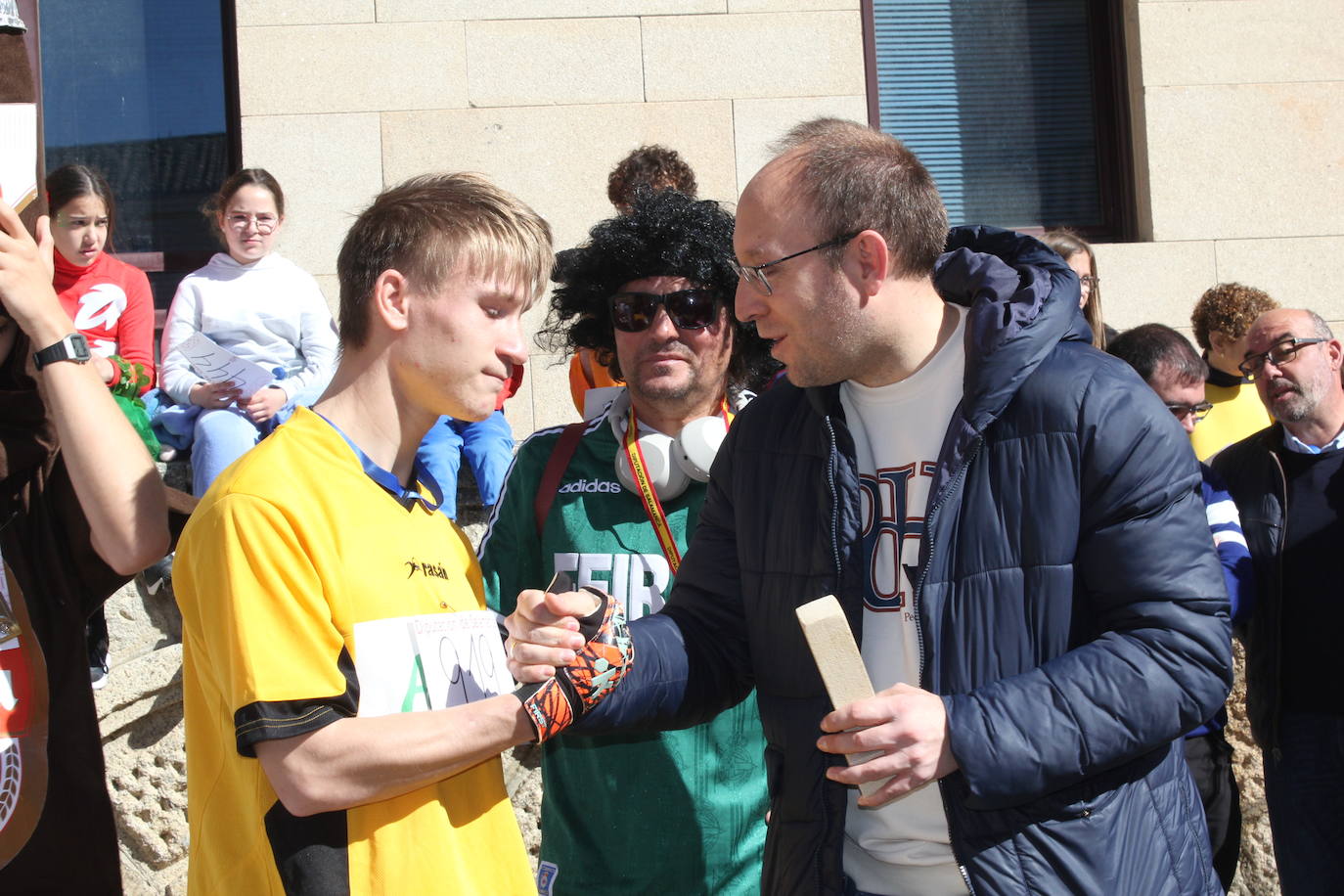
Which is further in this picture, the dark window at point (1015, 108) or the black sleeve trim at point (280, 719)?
the dark window at point (1015, 108)

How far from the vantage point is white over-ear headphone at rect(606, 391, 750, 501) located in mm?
3219

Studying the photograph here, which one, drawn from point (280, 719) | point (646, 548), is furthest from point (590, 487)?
point (280, 719)

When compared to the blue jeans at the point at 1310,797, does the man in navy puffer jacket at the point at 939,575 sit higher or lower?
higher

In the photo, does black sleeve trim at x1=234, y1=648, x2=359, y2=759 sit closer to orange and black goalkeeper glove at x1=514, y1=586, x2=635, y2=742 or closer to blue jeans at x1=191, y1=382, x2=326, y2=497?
orange and black goalkeeper glove at x1=514, y1=586, x2=635, y2=742

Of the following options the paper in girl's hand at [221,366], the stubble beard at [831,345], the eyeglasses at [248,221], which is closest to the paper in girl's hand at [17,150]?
the stubble beard at [831,345]

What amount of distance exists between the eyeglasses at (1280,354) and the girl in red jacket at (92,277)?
14.9ft

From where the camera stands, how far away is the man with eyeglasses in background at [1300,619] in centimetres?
423

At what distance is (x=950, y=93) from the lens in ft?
24.9

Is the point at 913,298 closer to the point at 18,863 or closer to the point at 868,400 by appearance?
the point at 868,400

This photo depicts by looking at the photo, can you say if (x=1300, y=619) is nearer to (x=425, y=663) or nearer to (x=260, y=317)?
(x=425, y=663)

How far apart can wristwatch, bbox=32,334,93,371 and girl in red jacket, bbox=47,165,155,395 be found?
332 centimetres

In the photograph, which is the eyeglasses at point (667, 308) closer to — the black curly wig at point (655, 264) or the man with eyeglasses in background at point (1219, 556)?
the black curly wig at point (655, 264)

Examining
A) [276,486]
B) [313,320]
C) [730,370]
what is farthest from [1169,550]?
[313,320]

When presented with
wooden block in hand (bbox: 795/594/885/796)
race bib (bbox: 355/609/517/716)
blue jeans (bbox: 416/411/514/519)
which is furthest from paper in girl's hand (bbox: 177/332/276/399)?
wooden block in hand (bbox: 795/594/885/796)
